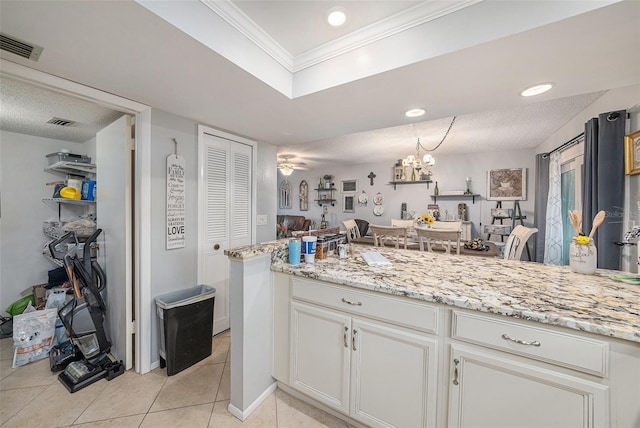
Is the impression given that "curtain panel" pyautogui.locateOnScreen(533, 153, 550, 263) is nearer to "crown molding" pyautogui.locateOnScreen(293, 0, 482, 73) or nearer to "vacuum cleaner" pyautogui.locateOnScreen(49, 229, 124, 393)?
"crown molding" pyautogui.locateOnScreen(293, 0, 482, 73)

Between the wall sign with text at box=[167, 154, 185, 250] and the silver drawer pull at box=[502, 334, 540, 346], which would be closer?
the silver drawer pull at box=[502, 334, 540, 346]

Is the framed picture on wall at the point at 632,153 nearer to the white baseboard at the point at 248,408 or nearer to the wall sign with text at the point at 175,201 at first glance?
the white baseboard at the point at 248,408

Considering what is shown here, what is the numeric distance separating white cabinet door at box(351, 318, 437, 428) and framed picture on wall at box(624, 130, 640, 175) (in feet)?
7.77

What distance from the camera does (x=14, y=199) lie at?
109 inches

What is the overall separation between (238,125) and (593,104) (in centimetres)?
382

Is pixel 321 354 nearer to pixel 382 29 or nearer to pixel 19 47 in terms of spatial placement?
pixel 382 29

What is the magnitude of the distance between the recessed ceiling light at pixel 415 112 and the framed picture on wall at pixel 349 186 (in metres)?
4.34

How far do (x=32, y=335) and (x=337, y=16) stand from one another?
133 inches

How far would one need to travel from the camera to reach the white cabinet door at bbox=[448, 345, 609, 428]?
2.94 feet

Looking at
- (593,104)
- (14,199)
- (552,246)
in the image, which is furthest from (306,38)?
(552,246)

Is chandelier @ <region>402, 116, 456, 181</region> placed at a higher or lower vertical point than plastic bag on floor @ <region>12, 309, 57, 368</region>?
higher

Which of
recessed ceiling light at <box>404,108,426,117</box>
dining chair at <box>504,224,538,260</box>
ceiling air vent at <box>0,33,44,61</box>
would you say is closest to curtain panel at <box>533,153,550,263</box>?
dining chair at <box>504,224,538,260</box>

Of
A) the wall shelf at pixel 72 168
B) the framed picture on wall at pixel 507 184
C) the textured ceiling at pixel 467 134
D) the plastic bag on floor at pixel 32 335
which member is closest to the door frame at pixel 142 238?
the plastic bag on floor at pixel 32 335

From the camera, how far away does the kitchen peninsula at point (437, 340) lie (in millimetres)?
896
